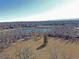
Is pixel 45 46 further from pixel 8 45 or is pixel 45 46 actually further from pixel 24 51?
pixel 24 51

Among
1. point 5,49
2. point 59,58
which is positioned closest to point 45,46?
point 5,49

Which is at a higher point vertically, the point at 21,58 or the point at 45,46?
the point at 21,58

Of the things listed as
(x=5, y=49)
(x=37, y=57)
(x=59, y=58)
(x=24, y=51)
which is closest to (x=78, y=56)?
(x=59, y=58)

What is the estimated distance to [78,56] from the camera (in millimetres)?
31484

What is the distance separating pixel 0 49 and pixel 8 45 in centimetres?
348

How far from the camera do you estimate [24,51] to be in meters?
19.8

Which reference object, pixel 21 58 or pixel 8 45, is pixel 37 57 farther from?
pixel 8 45

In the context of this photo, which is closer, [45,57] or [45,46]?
[45,57]

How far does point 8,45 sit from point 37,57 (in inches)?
608

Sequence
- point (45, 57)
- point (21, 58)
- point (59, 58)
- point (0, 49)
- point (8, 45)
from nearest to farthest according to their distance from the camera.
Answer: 1. point (21, 58)
2. point (59, 58)
3. point (45, 57)
4. point (0, 49)
5. point (8, 45)

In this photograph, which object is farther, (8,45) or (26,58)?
(8,45)

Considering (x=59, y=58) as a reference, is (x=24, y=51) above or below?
above

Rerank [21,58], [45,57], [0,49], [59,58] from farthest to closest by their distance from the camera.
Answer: [0,49]
[45,57]
[59,58]
[21,58]

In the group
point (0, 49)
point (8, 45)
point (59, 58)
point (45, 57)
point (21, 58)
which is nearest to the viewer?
point (21, 58)
